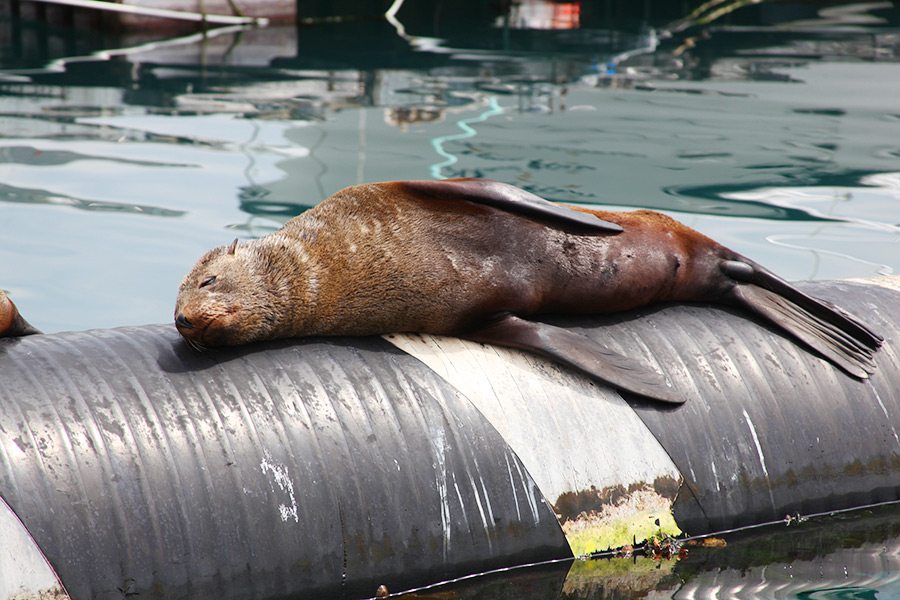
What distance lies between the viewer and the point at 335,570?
304 centimetres

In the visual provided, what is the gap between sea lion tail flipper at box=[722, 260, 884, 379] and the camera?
3939 millimetres

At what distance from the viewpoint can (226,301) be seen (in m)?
3.28

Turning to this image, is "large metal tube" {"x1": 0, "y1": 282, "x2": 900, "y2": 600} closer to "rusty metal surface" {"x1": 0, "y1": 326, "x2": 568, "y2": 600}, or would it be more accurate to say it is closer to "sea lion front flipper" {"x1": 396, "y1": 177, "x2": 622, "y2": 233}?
"rusty metal surface" {"x1": 0, "y1": 326, "x2": 568, "y2": 600}

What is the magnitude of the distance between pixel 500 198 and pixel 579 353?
0.64 metres

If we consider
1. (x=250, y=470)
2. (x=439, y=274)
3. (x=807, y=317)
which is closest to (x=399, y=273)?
(x=439, y=274)

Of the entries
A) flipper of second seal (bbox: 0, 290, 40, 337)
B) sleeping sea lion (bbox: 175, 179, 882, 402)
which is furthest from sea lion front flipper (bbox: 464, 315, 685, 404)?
flipper of second seal (bbox: 0, 290, 40, 337)

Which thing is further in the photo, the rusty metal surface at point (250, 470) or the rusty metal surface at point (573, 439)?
the rusty metal surface at point (573, 439)

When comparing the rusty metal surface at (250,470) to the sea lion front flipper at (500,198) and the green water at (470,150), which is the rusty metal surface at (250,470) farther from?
the sea lion front flipper at (500,198)

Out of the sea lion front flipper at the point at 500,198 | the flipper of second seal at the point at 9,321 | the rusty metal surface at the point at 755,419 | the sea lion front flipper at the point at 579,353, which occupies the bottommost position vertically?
the rusty metal surface at the point at 755,419

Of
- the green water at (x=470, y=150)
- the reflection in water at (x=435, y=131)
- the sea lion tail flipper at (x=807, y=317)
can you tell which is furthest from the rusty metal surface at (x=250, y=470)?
the reflection in water at (x=435, y=131)

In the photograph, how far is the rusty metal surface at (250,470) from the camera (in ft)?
9.23

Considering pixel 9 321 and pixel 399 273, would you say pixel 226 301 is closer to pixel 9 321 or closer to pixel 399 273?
pixel 399 273

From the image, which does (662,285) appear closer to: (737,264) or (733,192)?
(737,264)

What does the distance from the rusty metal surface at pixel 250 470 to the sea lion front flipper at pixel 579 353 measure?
315 millimetres
